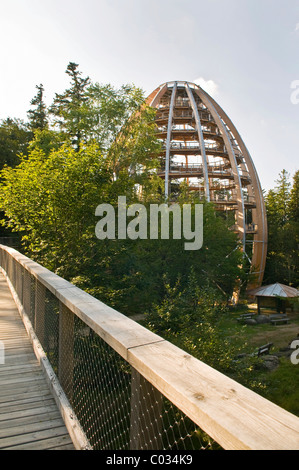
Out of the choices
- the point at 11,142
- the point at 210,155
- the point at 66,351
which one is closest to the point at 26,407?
the point at 66,351

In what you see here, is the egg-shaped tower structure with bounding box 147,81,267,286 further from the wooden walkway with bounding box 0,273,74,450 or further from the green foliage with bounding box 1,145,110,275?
the wooden walkway with bounding box 0,273,74,450

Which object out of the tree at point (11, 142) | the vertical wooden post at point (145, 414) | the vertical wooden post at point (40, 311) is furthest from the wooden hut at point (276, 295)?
the vertical wooden post at point (145, 414)

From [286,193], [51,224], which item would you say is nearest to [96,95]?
[51,224]

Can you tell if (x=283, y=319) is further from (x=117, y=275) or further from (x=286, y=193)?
(x=286, y=193)

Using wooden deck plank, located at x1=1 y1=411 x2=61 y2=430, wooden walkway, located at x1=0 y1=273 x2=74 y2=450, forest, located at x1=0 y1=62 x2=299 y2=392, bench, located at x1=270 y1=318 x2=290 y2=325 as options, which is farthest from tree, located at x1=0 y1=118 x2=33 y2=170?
wooden deck plank, located at x1=1 y1=411 x2=61 y2=430

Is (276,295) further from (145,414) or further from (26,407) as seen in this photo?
(145,414)

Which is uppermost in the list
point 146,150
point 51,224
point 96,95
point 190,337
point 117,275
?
point 96,95

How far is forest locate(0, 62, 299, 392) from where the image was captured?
9.07m

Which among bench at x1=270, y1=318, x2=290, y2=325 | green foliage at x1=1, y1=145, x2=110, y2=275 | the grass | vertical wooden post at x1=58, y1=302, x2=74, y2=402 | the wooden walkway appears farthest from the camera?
bench at x1=270, y1=318, x2=290, y2=325

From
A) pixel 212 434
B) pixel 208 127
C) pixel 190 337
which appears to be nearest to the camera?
pixel 212 434

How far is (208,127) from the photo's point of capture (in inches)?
1528

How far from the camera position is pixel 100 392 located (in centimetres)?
264

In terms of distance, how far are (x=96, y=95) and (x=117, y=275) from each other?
13861mm

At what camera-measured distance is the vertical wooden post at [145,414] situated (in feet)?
4.32
